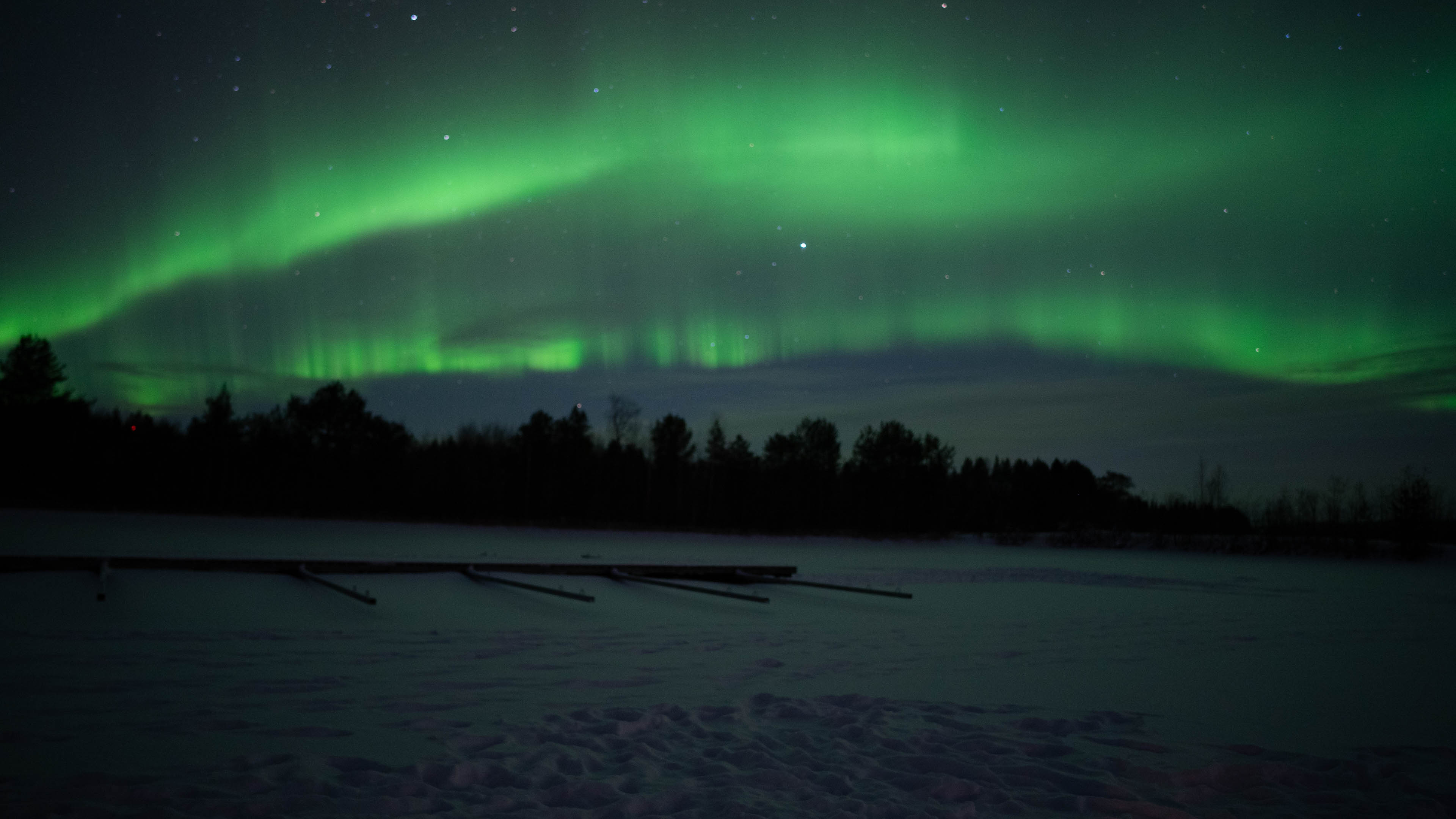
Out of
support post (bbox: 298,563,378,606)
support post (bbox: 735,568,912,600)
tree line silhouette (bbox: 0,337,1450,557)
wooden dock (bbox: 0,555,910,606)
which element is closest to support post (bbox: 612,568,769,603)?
wooden dock (bbox: 0,555,910,606)

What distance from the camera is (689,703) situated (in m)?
5.40

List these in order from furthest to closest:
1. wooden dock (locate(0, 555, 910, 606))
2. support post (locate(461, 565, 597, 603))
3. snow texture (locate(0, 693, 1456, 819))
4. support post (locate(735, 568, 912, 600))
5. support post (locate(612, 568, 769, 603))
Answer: support post (locate(735, 568, 912, 600))
support post (locate(612, 568, 769, 603))
support post (locate(461, 565, 597, 603))
wooden dock (locate(0, 555, 910, 606))
snow texture (locate(0, 693, 1456, 819))

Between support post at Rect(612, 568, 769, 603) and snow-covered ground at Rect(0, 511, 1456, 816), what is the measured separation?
0.22 meters

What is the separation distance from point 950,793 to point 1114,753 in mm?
1367

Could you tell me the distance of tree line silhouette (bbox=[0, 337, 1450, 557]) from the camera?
130 feet

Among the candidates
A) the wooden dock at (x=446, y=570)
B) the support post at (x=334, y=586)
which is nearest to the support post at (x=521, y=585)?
the wooden dock at (x=446, y=570)

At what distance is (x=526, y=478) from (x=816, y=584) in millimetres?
42074

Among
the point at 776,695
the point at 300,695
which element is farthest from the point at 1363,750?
the point at 300,695

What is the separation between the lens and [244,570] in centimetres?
1055

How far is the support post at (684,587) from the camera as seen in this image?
37.3 feet

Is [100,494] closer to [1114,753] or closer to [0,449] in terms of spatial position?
[0,449]

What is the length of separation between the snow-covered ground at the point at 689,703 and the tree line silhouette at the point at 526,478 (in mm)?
30231

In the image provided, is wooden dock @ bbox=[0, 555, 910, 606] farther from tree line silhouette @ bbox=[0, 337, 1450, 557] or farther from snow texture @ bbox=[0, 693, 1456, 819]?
tree line silhouette @ bbox=[0, 337, 1450, 557]

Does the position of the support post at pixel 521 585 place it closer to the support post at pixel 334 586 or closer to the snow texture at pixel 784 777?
the support post at pixel 334 586
